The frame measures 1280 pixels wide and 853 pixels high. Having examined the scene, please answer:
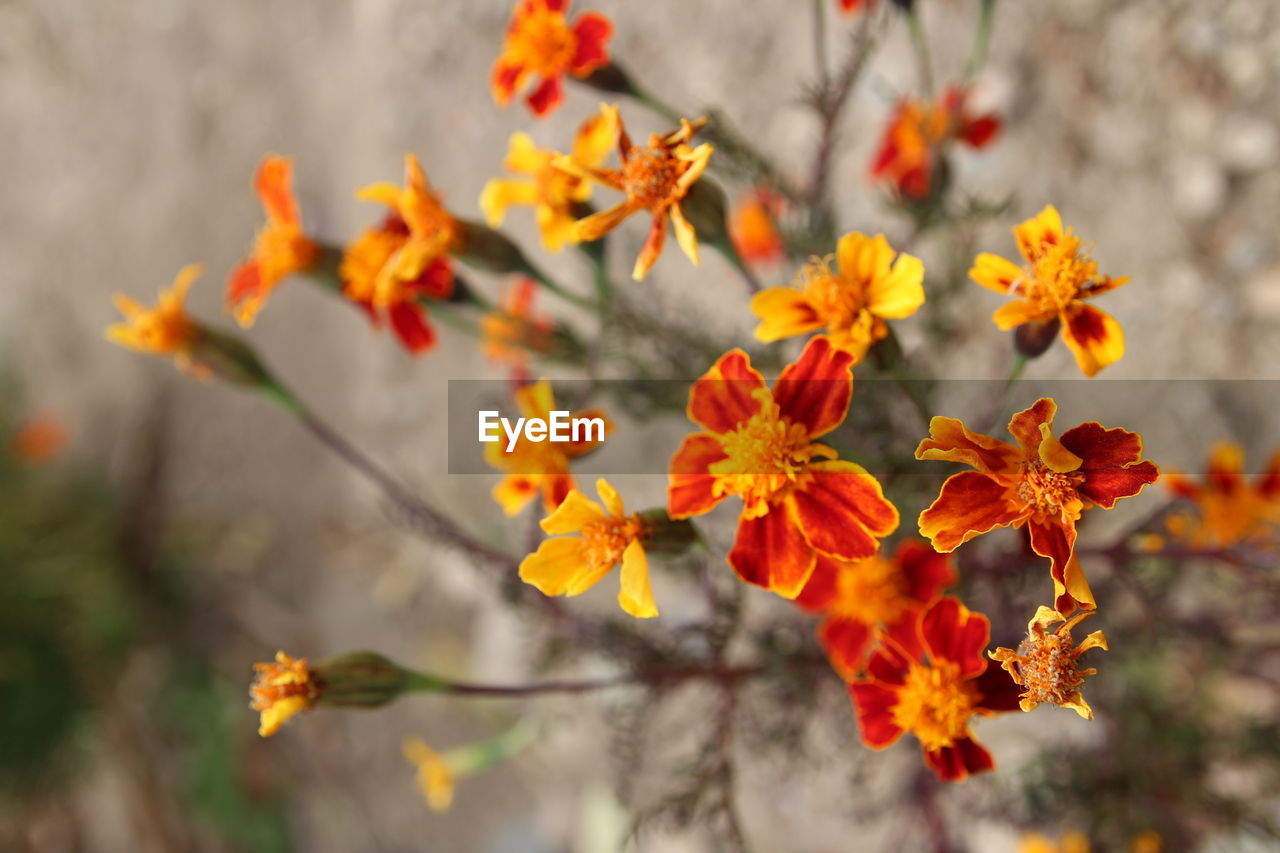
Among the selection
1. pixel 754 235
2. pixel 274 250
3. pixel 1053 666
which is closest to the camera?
pixel 1053 666

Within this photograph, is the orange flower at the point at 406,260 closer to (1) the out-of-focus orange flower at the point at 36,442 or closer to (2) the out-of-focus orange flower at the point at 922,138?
(2) the out-of-focus orange flower at the point at 922,138

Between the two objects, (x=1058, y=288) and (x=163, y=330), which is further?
(x=163, y=330)

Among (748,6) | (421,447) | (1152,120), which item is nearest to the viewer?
(1152,120)

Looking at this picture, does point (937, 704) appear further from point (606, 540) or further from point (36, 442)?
point (36, 442)

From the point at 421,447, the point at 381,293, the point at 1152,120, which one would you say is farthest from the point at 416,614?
the point at 1152,120

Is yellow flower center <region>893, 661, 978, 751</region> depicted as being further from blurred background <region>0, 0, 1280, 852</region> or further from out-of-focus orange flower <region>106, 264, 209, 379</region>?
out-of-focus orange flower <region>106, 264, 209, 379</region>

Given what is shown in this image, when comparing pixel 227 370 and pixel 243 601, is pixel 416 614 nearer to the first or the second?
pixel 243 601

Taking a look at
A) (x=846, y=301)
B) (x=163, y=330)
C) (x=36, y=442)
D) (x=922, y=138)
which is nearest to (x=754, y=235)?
(x=922, y=138)
